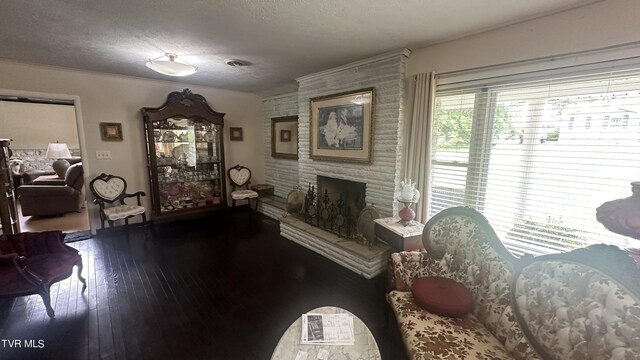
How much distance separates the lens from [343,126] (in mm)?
3189

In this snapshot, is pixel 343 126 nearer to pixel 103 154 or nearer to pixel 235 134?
pixel 235 134

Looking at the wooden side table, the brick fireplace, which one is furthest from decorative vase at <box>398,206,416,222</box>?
the brick fireplace

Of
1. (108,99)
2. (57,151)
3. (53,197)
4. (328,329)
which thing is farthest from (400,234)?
(57,151)

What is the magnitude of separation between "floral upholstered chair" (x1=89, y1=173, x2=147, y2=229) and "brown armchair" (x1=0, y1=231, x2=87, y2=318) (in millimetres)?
1159

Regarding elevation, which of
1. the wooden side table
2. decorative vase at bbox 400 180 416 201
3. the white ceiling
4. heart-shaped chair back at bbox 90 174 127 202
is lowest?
the wooden side table

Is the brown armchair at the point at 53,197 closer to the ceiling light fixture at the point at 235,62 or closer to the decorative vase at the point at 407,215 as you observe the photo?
the ceiling light fixture at the point at 235,62

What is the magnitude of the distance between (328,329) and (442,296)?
28.8 inches

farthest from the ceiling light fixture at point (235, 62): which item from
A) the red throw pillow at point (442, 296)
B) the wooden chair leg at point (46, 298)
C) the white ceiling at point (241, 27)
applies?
the red throw pillow at point (442, 296)

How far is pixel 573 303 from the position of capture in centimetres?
109

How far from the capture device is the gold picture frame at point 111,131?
366 cm

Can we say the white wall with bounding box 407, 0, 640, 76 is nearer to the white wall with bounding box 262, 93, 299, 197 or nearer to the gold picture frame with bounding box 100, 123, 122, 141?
the white wall with bounding box 262, 93, 299, 197

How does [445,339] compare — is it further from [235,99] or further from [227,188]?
[235,99]

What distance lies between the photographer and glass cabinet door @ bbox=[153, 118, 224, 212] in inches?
161

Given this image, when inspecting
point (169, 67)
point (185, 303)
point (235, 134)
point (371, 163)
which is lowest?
point (185, 303)
